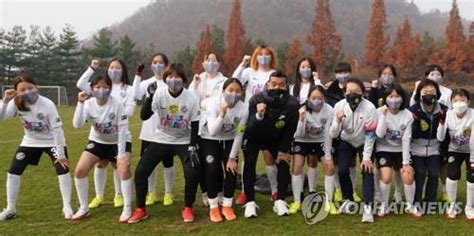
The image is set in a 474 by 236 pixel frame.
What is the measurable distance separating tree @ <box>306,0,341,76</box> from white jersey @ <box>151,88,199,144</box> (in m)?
44.1

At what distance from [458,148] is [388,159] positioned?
2.91 feet

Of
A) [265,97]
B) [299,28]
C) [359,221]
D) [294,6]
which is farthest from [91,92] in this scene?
[294,6]

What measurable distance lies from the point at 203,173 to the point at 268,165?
2.97 ft

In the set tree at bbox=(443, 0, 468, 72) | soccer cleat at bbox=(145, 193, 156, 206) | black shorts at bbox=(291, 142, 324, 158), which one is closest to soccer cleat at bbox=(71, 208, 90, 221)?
soccer cleat at bbox=(145, 193, 156, 206)

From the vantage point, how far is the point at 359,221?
19.4ft

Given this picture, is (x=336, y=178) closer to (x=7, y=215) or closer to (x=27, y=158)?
(x=27, y=158)

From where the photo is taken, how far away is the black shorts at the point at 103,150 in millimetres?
6297

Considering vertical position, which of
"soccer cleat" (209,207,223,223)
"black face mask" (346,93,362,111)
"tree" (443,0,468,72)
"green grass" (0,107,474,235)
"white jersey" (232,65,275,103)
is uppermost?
"tree" (443,0,468,72)

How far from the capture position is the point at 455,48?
4191cm

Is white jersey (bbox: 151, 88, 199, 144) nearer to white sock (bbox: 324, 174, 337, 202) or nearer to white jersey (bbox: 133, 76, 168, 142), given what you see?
white jersey (bbox: 133, 76, 168, 142)

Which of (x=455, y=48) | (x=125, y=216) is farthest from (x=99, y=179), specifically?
(x=455, y=48)

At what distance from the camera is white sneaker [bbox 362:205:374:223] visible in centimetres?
584

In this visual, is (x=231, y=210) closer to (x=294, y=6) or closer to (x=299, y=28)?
(x=299, y=28)

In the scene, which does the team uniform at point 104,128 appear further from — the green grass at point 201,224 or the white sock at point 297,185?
the white sock at point 297,185
